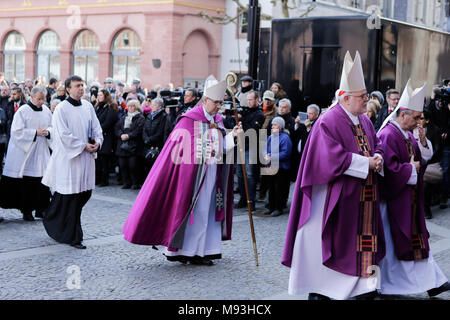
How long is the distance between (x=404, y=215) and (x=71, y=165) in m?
3.79

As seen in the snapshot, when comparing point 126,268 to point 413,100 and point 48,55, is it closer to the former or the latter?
point 413,100

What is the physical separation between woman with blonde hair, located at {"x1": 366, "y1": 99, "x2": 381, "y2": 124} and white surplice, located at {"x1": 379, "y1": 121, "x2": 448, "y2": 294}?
200 inches

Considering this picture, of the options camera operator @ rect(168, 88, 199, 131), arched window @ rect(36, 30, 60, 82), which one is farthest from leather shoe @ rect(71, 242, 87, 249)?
arched window @ rect(36, 30, 60, 82)

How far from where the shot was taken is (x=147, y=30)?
31.2 m

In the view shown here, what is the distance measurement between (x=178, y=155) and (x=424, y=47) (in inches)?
346

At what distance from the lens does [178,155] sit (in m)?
7.23

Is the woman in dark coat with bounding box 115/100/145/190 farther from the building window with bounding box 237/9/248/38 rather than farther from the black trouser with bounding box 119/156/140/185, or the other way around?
the building window with bounding box 237/9/248/38

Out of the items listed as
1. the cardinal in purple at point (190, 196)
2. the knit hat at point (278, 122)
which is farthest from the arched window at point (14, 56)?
the cardinal in purple at point (190, 196)

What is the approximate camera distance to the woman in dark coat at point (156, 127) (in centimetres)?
1228

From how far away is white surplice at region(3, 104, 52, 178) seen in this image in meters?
9.23

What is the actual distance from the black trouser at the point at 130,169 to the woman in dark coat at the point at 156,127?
1.43 feet

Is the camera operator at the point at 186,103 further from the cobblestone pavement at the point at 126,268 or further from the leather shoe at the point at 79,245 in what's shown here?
the leather shoe at the point at 79,245
